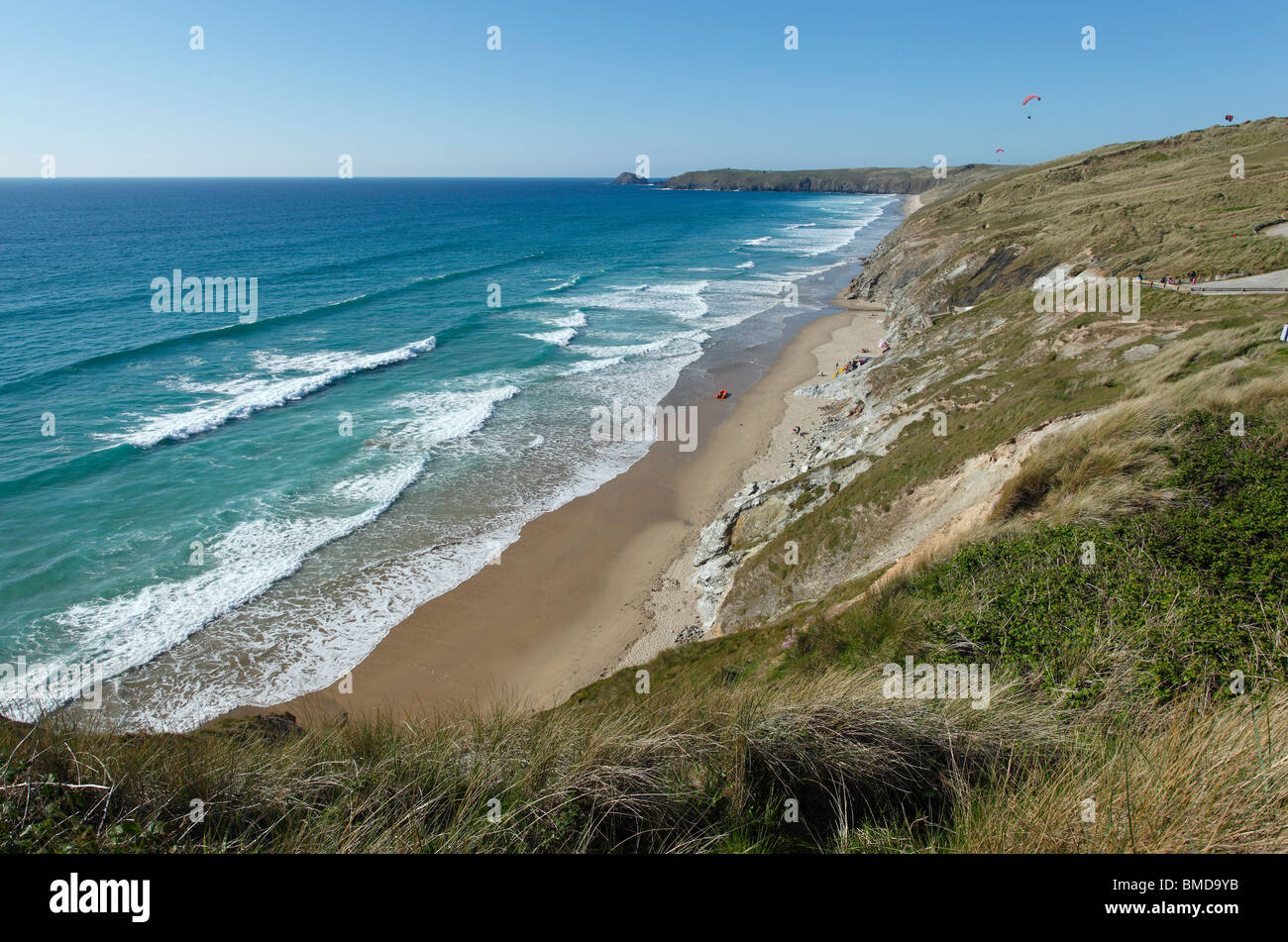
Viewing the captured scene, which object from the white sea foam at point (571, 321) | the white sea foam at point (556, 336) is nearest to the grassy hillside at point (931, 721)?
the white sea foam at point (556, 336)

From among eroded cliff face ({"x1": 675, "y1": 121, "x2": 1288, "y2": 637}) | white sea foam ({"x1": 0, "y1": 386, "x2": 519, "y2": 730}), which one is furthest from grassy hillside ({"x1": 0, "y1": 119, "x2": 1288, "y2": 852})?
white sea foam ({"x1": 0, "y1": 386, "x2": 519, "y2": 730})

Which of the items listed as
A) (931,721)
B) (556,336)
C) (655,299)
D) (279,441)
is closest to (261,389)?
(279,441)

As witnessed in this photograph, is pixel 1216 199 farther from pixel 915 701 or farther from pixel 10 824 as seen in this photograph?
pixel 10 824

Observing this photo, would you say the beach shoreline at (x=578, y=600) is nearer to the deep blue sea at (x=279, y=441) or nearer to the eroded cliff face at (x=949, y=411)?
the deep blue sea at (x=279, y=441)

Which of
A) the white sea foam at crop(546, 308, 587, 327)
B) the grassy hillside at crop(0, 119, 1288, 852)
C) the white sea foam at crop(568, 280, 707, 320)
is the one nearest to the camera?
the grassy hillside at crop(0, 119, 1288, 852)

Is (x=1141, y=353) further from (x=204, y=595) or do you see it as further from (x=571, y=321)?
(x=571, y=321)

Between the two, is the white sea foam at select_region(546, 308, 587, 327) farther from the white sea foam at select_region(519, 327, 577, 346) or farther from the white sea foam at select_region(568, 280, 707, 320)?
the white sea foam at select_region(568, 280, 707, 320)

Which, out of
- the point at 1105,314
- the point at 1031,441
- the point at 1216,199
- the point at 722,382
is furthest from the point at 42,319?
the point at 1216,199
